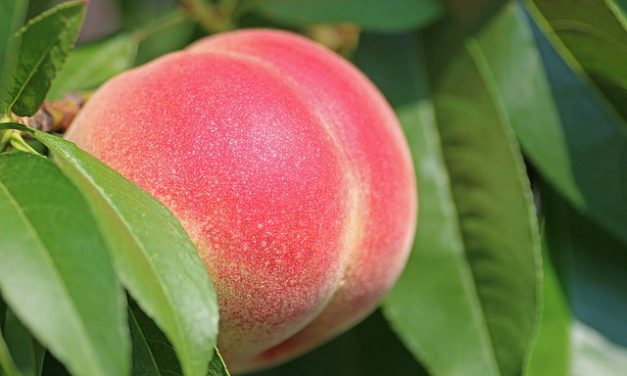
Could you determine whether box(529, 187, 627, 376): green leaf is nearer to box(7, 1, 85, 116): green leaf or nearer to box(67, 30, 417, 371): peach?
box(67, 30, 417, 371): peach

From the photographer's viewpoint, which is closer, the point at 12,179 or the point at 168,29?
the point at 12,179

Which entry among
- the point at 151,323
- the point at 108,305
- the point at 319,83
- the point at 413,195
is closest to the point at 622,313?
the point at 413,195

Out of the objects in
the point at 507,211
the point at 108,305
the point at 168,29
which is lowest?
the point at 507,211

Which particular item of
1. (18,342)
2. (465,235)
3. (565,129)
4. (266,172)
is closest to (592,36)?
(565,129)

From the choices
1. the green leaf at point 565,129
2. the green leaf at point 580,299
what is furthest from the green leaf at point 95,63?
the green leaf at point 580,299

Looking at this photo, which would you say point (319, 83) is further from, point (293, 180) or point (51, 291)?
point (51, 291)

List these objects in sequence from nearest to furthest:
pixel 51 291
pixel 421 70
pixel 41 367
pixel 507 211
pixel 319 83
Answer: pixel 51 291
pixel 41 367
pixel 319 83
pixel 507 211
pixel 421 70
